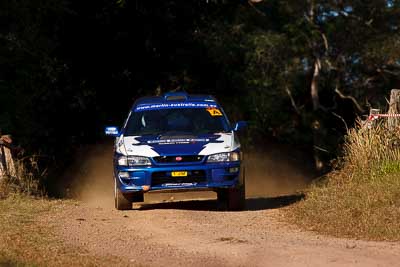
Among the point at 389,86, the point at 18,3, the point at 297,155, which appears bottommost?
the point at 297,155

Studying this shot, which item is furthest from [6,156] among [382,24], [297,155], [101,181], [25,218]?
[382,24]

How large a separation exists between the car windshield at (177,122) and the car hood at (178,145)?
446 millimetres

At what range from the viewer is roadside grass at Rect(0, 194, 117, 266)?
916 cm

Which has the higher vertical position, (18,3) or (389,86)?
(18,3)

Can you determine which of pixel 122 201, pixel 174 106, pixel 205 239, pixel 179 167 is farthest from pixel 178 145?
pixel 205 239

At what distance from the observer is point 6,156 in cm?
1519

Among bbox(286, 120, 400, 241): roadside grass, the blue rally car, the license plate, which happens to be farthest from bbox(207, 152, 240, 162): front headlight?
bbox(286, 120, 400, 241): roadside grass

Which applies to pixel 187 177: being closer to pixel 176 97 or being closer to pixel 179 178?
pixel 179 178

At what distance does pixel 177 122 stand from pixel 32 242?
4326 mm

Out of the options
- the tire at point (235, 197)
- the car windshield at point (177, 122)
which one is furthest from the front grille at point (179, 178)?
the car windshield at point (177, 122)

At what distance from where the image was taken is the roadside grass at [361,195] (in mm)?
10844

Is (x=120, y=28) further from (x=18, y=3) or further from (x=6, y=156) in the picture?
(x=6, y=156)

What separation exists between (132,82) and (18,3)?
168 inches

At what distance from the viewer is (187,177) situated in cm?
1304
